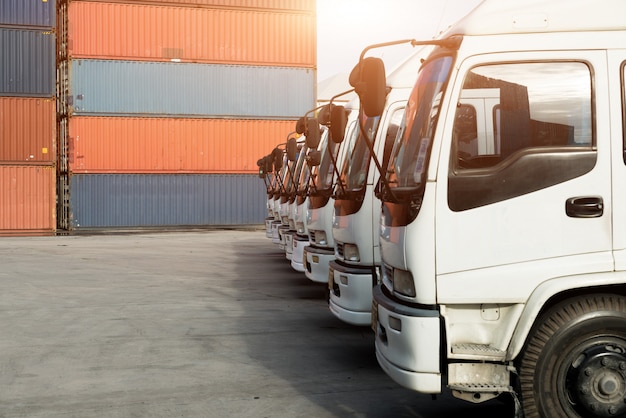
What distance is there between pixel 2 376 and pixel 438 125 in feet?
12.4

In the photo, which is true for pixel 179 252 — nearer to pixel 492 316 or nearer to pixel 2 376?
pixel 2 376

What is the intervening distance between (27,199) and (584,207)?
86.6ft

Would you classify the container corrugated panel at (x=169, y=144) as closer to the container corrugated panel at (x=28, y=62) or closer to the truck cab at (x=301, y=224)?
the container corrugated panel at (x=28, y=62)

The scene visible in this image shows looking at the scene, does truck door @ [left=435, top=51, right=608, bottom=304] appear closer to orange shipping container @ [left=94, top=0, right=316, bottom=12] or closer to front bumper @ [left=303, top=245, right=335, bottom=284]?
front bumper @ [left=303, top=245, right=335, bottom=284]

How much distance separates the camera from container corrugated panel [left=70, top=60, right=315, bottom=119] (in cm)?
2978

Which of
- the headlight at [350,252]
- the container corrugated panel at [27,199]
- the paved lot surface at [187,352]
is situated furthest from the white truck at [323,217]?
the container corrugated panel at [27,199]

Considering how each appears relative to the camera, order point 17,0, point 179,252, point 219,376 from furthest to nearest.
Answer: point 17,0 → point 179,252 → point 219,376

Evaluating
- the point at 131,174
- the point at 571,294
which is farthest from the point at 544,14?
the point at 131,174

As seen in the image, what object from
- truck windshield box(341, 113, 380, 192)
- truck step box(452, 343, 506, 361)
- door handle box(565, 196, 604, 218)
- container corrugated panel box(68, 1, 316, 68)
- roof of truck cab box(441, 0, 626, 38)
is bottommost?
truck step box(452, 343, 506, 361)

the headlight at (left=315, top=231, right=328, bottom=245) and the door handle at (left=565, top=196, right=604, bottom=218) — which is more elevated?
the door handle at (left=565, top=196, right=604, bottom=218)

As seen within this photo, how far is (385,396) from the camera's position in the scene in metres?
5.37

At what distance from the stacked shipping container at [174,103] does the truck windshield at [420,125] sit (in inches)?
1025

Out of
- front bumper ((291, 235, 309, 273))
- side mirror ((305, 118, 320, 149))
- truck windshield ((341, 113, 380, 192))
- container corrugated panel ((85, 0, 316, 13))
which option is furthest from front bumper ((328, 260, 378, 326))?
container corrugated panel ((85, 0, 316, 13))

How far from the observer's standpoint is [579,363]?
4059mm
